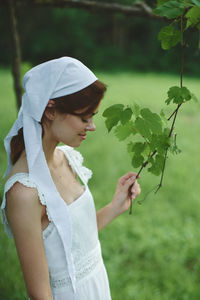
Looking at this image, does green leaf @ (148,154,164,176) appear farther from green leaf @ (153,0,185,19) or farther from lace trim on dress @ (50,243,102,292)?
lace trim on dress @ (50,243,102,292)

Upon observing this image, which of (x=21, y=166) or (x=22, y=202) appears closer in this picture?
(x=22, y=202)

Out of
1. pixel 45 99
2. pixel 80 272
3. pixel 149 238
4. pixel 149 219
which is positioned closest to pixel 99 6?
pixel 45 99

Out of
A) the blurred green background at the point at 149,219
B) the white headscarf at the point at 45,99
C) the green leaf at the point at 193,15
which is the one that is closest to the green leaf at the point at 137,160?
the white headscarf at the point at 45,99

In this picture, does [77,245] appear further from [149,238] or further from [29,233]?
[149,238]

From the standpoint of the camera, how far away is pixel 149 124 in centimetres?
127

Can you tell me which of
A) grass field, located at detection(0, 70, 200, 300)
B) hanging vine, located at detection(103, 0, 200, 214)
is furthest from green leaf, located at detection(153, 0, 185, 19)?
grass field, located at detection(0, 70, 200, 300)

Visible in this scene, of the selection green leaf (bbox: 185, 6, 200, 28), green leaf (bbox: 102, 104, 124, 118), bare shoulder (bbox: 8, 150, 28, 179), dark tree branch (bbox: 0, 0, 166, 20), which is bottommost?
bare shoulder (bbox: 8, 150, 28, 179)

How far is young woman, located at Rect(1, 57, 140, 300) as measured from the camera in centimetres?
133

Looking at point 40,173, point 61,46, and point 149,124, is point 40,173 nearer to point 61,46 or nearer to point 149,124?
point 149,124

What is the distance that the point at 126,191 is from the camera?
1.74 m

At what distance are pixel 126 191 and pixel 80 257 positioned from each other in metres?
0.40

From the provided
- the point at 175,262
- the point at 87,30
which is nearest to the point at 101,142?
the point at 175,262

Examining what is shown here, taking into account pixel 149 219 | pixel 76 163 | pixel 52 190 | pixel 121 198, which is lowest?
pixel 149 219

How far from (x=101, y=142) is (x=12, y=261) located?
4590 mm
